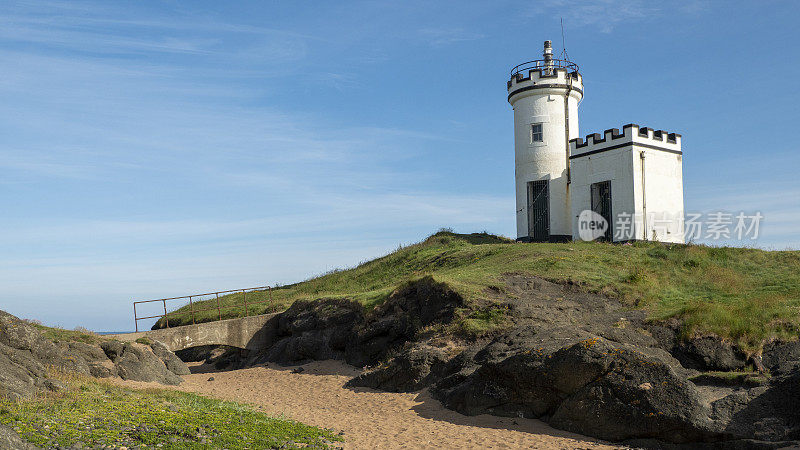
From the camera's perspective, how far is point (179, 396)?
17.5 meters

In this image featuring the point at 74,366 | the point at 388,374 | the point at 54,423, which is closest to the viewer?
the point at 54,423

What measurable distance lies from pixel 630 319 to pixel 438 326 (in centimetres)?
685

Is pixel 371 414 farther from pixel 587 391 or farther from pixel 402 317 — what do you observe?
pixel 587 391

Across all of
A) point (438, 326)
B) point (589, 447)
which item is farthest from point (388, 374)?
point (589, 447)

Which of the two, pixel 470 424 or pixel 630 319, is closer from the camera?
pixel 470 424

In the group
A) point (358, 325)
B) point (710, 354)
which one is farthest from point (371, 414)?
point (710, 354)

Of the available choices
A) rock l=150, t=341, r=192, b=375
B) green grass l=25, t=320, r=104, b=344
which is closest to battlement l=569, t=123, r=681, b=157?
rock l=150, t=341, r=192, b=375

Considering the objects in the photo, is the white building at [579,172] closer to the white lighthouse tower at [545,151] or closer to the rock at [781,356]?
the white lighthouse tower at [545,151]

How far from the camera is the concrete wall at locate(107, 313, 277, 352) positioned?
27312mm

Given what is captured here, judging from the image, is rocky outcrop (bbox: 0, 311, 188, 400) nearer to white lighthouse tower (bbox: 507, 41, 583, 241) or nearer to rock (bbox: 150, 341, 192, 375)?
rock (bbox: 150, 341, 192, 375)

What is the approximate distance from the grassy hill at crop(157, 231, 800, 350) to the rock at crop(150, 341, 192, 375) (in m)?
7.15

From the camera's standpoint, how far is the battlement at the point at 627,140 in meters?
32.1

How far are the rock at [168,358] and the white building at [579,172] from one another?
21573mm

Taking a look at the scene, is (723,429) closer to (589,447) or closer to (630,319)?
(589,447)
